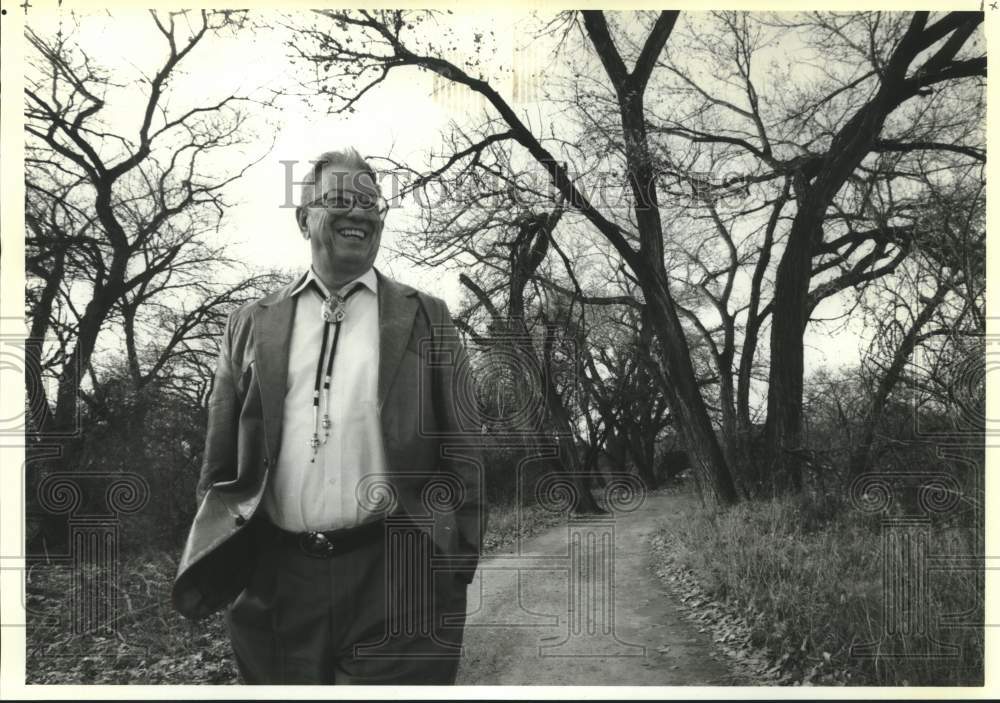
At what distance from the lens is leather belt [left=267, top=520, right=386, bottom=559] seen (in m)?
2.74

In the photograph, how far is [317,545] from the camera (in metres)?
2.74

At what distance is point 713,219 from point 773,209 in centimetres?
27

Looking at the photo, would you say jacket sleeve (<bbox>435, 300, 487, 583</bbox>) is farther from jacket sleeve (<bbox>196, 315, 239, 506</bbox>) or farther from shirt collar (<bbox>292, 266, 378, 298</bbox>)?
jacket sleeve (<bbox>196, 315, 239, 506</bbox>)

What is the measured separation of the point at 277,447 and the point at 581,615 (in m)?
A: 1.50

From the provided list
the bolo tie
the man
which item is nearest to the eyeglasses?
the man

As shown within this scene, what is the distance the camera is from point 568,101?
12.2 feet

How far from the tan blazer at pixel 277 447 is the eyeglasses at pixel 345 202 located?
301 mm

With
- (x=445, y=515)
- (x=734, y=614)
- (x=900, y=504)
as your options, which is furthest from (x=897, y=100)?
(x=445, y=515)

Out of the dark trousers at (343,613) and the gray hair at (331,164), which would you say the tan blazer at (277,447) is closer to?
the dark trousers at (343,613)

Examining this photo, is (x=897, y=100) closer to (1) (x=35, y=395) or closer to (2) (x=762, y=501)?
(2) (x=762, y=501)

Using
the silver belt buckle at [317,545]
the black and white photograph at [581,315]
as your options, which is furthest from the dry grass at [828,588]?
the silver belt buckle at [317,545]

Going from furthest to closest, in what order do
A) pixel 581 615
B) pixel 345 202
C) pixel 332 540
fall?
pixel 581 615 → pixel 345 202 → pixel 332 540

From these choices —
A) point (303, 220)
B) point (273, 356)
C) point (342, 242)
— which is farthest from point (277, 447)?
point (303, 220)

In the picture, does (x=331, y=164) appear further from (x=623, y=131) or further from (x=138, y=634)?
(x=138, y=634)
